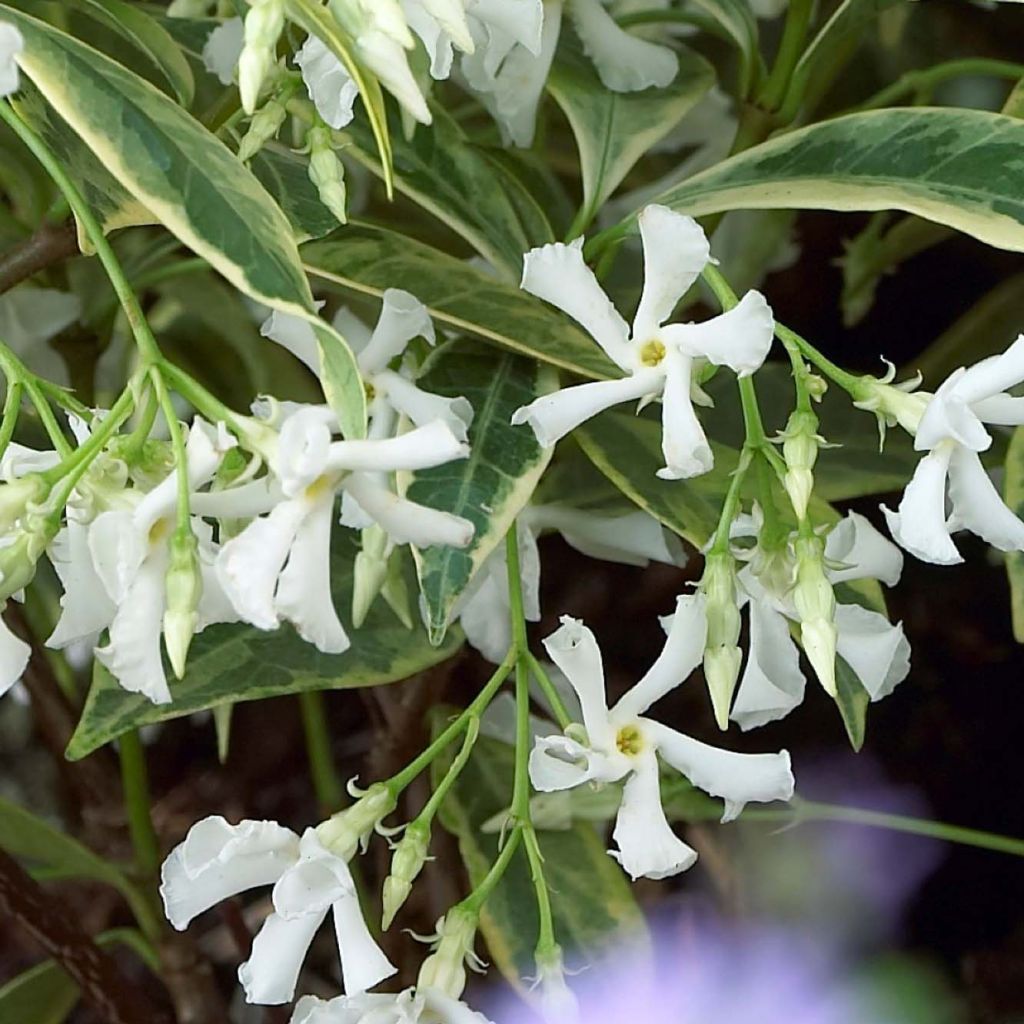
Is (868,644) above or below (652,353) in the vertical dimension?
below

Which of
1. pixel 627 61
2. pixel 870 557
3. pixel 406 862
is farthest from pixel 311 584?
pixel 627 61

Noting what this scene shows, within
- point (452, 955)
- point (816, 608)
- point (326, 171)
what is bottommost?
point (452, 955)

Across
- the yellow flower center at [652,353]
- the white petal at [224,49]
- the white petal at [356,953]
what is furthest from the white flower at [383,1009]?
the white petal at [224,49]

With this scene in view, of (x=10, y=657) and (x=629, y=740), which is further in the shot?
(x=629, y=740)

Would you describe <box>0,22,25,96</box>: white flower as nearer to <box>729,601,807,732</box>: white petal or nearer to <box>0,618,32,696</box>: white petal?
<box>0,618,32,696</box>: white petal

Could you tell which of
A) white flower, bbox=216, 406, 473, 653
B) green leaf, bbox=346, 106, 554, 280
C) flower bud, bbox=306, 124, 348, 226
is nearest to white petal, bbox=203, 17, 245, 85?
green leaf, bbox=346, 106, 554, 280

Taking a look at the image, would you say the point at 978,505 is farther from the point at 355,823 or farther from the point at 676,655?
the point at 355,823

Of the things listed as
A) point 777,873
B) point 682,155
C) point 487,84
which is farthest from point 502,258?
point 777,873
